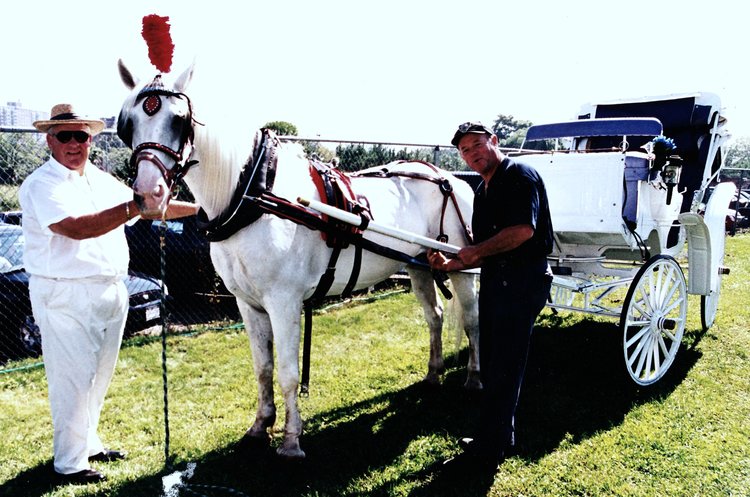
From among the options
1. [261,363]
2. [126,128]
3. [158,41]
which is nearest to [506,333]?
[261,363]

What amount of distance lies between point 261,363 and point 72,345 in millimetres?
1138

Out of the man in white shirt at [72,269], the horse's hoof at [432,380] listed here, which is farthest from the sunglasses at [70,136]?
the horse's hoof at [432,380]

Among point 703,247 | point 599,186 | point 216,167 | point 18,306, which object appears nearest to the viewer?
point 216,167

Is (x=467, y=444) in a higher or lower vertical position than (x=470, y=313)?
lower

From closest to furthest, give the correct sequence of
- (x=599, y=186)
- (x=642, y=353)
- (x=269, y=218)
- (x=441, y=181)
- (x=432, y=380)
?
(x=269, y=218) → (x=441, y=181) → (x=599, y=186) → (x=642, y=353) → (x=432, y=380)

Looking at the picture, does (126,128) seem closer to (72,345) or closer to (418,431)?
(72,345)

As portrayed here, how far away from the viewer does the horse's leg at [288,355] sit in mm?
3043

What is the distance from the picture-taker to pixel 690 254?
16.7 feet

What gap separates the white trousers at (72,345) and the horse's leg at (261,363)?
0.83m

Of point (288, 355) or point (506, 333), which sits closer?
point (506, 333)

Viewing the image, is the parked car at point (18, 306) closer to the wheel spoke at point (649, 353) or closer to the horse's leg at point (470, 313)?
the horse's leg at point (470, 313)

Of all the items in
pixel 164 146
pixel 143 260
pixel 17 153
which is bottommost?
pixel 143 260

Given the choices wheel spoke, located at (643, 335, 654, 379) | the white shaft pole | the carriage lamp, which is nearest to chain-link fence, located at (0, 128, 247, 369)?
the white shaft pole

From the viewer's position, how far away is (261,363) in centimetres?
345
